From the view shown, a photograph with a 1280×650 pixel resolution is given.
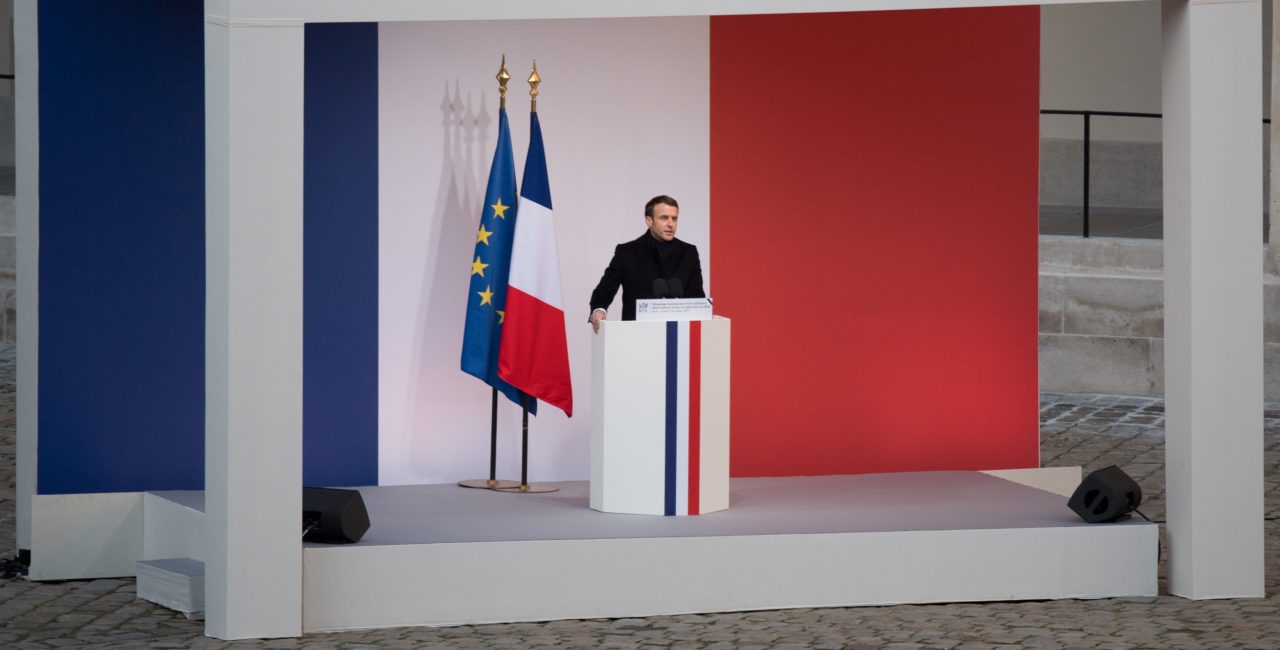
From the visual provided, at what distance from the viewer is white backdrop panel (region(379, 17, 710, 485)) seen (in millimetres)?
9594

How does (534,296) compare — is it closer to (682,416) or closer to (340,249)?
(340,249)

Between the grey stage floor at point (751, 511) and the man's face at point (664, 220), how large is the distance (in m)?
1.23

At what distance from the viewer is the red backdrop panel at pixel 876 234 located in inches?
393

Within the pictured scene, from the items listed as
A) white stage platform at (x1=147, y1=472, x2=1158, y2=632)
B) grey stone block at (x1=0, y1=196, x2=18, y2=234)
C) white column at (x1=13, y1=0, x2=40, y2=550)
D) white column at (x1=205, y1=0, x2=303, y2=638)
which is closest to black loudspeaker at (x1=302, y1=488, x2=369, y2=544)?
white stage platform at (x1=147, y1=472, x2=1158, y2=632)

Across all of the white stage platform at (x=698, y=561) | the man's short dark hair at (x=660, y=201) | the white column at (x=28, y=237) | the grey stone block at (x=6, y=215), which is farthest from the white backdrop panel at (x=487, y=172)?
the grey stone block at (x=6, y=215)

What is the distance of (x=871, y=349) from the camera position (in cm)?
1016

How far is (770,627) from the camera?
313 inches

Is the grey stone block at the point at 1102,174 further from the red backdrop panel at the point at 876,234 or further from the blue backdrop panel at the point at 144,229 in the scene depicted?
the blue backdrop panel at the point at 144,229

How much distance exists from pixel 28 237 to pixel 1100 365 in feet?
28.2

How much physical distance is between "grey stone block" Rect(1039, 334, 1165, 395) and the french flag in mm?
6690

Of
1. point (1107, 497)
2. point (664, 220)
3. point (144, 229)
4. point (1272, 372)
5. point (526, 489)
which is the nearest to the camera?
point (1107, 497)

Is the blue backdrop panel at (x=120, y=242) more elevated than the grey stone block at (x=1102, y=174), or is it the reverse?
the grey stone block at (x=1102, y=174)

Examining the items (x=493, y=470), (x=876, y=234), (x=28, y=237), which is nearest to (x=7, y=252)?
(x=28, y=237)

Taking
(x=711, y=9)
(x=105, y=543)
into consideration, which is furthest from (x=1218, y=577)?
(x=105, y=543)
